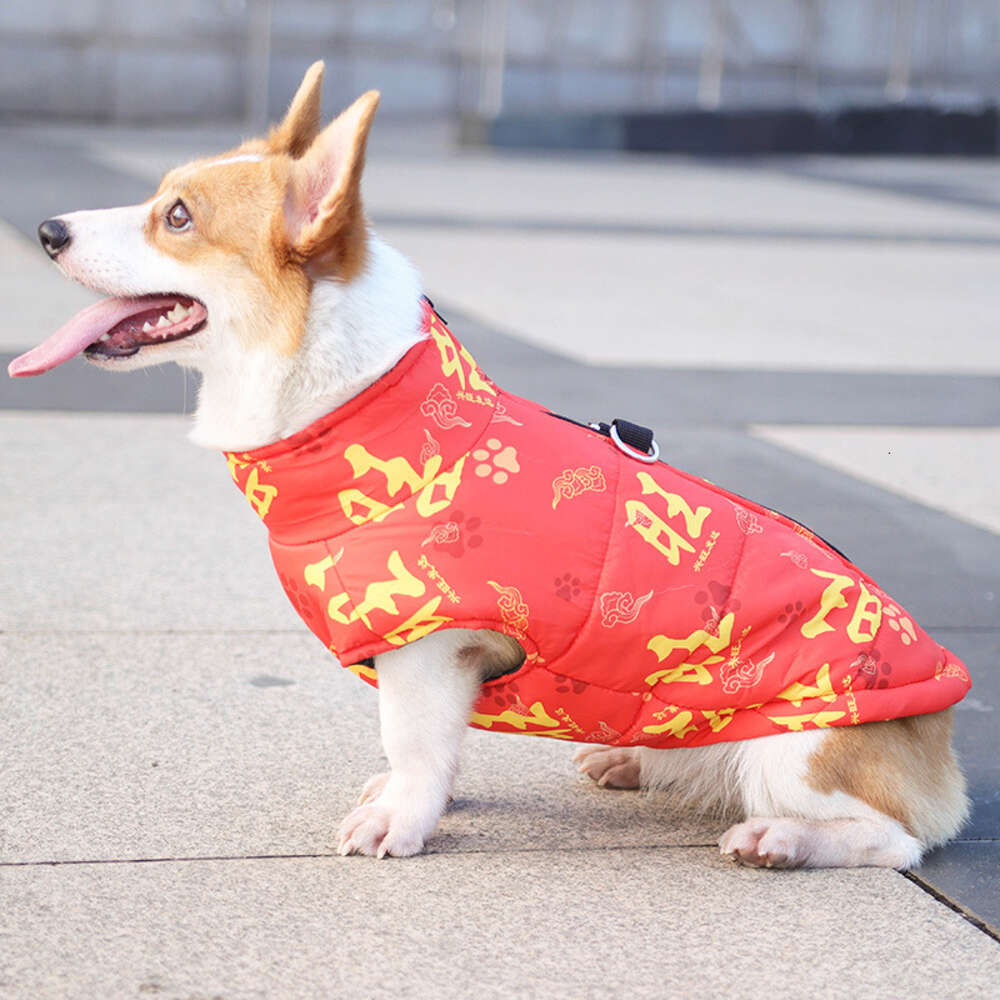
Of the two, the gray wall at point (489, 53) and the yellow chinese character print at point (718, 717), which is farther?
the gray wall at point (489, 53)

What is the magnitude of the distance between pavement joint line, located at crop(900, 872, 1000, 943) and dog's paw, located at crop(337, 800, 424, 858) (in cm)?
98

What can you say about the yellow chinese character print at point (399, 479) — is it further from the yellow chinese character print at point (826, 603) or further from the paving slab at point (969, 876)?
the paving slab at point (969, 876)

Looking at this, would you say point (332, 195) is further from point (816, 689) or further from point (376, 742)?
point (376, 742)

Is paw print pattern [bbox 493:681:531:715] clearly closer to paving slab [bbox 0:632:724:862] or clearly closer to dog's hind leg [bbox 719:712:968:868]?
paving slab [bbox 0:632:724:862]

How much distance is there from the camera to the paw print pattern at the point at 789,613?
309 centimetres

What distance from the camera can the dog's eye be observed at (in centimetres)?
299

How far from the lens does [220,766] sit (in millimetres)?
3506

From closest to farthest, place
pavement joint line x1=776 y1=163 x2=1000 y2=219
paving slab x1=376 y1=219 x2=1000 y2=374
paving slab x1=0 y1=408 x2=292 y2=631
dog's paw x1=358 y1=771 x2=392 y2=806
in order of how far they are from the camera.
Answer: dog's paw x1=358 y1=771 x2=392 y2=806, paving slab x1=0 y1=408 x2=292 y2=631, paving slab x1=376 y1=219 x2=1000 y2=374, pavement joint line x1=776 y1=163 x2=1000 y2=219

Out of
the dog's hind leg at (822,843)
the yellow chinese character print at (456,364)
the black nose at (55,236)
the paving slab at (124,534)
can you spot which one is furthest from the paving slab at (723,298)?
the black nose at (55,236)

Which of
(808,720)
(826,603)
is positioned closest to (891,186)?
(826,603)

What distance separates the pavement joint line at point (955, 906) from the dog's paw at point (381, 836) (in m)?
0.98

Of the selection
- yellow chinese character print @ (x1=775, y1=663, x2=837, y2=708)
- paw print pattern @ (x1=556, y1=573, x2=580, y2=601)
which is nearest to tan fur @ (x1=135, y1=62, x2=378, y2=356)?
paw print pattern @ (x1=556, y1=573, x2=580, y2=601)

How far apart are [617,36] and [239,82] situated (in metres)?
6.20

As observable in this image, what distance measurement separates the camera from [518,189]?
17.7 m
